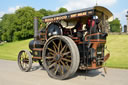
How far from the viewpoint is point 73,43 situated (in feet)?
15.4

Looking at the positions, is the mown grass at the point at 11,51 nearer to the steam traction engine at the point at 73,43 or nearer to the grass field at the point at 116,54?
the grass field at the point at 116,54

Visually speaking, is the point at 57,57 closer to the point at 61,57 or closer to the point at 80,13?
the point at 61,57

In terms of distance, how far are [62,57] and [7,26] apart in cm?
4456

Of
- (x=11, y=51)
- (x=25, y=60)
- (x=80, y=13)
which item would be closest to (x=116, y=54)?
(x=25, y=60)

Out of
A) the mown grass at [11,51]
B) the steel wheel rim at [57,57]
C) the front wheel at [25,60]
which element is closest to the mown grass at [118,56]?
the steel wheel rim at [57,57]

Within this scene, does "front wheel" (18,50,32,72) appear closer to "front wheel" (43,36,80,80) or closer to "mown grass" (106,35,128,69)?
"front wheel" (43,36,80,80)

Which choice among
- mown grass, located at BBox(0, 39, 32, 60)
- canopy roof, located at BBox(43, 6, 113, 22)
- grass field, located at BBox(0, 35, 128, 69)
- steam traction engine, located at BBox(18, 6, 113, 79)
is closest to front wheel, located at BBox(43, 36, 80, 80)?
steam traction engine, located at BBox(18, 6, 113, 79)

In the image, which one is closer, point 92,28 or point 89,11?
point 89,11

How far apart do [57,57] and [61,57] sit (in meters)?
0.15

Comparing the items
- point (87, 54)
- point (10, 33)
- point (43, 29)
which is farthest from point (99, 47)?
point (10, 33)

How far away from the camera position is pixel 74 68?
15.1 ft

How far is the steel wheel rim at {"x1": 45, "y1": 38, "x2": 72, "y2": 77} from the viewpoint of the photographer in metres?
4.96

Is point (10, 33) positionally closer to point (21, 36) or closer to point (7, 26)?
point (7, 26)

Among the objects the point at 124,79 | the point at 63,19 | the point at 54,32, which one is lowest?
the point at 124,79
